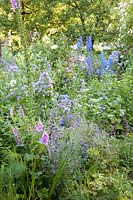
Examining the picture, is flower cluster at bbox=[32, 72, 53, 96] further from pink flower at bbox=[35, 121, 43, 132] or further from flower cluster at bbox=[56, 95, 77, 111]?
pink flower at bbox=[35, 121, 43, 132]

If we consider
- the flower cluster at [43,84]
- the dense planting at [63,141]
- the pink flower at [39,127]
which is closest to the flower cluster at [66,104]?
the dense planting at [63,141]

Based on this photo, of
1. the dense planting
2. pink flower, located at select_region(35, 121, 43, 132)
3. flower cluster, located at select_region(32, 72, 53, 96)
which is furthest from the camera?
flower cluster, located at select_region(32, 72, 53, 96)

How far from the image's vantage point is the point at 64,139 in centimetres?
290

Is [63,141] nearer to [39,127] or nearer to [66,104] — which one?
[39,127]

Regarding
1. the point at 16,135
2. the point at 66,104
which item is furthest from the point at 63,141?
the point at 66,104

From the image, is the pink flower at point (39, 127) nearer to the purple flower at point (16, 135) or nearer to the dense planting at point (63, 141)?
the dense planting at point (63, 141)

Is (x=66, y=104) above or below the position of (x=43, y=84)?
below

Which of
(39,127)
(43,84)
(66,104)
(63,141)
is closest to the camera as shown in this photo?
(39,127)

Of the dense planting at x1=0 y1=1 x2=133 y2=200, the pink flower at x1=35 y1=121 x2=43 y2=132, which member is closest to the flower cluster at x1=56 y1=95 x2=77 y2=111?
the dense planting at x1=0 y1=1 x2=133 y2=200

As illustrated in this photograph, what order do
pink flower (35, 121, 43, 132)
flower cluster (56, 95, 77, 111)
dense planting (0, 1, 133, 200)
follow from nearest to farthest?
dense planting (0, 1, 133, 200)
pink flower (35, 121, 43, 132)
flower cluster (56, 95, 77, 111)

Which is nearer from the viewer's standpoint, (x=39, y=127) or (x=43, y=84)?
(x=39, y=127)

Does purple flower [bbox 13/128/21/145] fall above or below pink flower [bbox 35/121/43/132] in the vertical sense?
below

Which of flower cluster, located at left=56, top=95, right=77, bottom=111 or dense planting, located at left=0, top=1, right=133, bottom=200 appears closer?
dense planting, located at left=0, top=1, right=133, bottom=200

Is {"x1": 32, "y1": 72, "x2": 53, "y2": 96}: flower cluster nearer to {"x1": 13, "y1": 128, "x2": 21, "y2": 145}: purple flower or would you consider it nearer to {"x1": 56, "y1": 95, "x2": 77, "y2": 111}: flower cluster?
{"x1": 56, "y1": 95, "x2": 77, "y2": 111}: flower cluster
